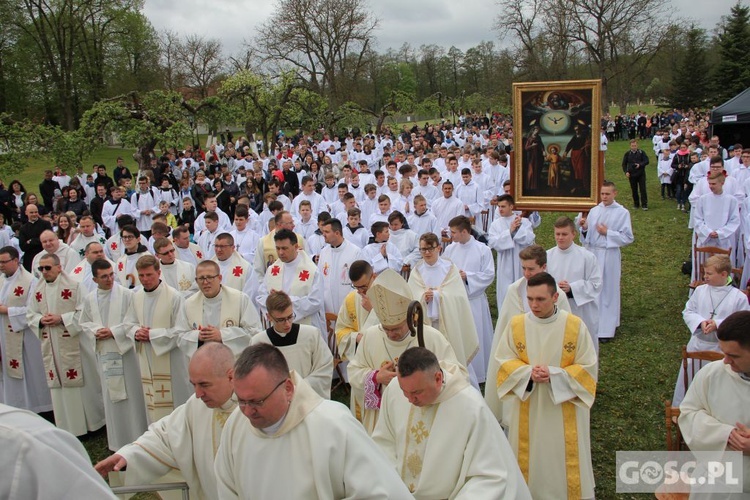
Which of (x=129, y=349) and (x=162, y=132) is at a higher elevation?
(x=162, y=132)

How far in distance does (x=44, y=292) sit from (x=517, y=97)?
21.3ft

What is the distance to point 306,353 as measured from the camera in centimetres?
582

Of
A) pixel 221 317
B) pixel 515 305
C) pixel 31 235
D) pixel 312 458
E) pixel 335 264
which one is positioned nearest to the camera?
pixel 312 458

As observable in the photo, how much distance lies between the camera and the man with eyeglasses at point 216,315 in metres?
6.69

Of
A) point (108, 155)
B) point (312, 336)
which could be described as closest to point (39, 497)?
point (312, 336)

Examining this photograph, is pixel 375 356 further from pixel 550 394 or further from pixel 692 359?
pixel 692 359

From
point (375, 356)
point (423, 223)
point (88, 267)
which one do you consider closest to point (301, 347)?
point (375, 356)

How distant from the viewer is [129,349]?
7375 millimetres

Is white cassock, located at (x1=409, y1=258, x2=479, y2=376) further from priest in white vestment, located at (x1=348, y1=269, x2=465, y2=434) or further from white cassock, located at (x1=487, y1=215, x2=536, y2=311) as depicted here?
white cassock, located at (x1=487, y1=215, x2=536, y2=311)

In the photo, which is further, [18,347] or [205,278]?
[18,347]

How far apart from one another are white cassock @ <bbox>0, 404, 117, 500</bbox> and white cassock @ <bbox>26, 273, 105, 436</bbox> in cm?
652

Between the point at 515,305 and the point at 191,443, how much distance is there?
343cm

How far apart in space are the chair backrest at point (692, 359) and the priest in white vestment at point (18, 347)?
7603 millimetres

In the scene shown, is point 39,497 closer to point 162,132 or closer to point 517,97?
point 517,97
